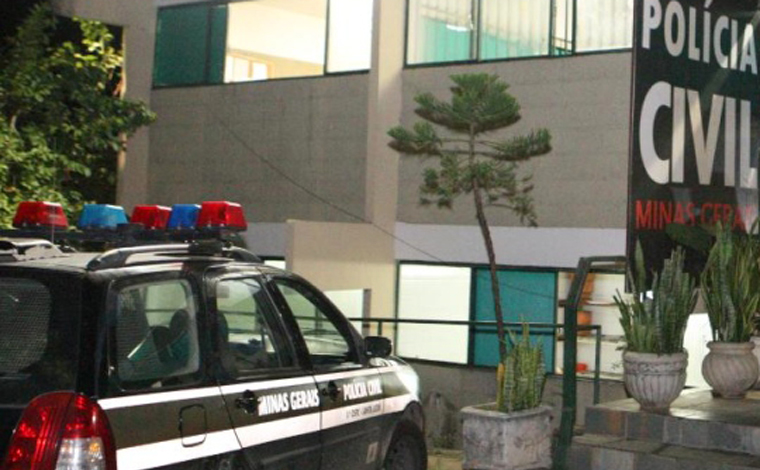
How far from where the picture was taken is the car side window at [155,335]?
201 inches

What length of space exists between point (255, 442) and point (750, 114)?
24.1ft

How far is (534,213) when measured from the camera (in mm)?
17125

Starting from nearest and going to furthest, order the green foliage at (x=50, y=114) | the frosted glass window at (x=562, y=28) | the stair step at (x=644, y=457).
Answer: the stair step at (x=644, y=457)
the green foliage at (x=50, y=114)
the frosted glass window at (x=562, y=28)

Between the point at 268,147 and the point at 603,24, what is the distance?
5770mm

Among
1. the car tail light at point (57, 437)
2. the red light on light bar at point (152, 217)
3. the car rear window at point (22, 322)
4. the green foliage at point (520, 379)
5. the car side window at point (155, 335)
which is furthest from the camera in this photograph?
the green foliage at point (520, 379)

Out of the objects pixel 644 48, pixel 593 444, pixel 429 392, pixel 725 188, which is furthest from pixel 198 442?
pixel 429 392

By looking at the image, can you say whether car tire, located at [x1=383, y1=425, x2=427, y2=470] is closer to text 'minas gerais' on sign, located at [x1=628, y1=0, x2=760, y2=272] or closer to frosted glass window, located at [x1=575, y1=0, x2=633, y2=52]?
text 'minas gerais' on sign, located at [x1=628, y1=0, x2=760, y2=272]

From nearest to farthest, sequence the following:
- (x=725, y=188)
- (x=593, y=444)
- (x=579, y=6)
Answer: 1. (x=593, y=444)
2. (x=725, y=188)
3. (x=579, y=6)

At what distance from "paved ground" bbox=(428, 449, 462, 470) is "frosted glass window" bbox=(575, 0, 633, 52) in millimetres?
7183

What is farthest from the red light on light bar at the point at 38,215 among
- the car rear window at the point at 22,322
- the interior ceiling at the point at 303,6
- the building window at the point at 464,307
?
the interior ceiling at the point at 303,6

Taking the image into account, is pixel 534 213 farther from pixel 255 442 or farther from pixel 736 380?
pixel 255 442

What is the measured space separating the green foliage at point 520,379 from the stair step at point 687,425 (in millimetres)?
798

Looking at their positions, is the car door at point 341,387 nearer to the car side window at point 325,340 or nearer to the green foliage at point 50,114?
the car side window at point 325,340

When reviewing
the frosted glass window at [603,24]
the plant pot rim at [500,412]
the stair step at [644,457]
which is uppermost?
the frosted glass window at [603,24]
